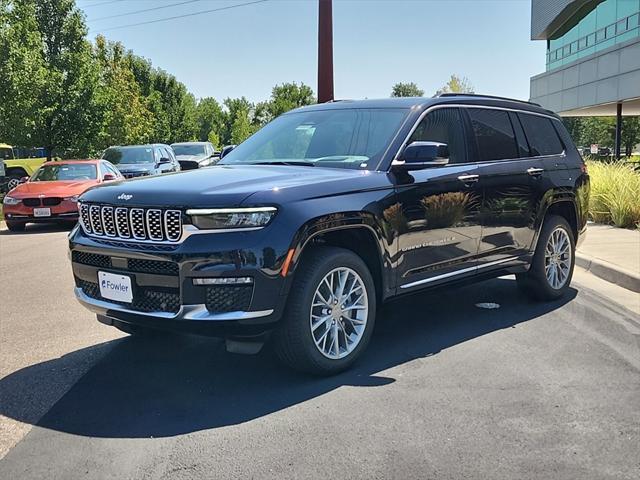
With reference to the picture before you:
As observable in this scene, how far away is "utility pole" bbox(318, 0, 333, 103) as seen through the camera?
99.0 ft

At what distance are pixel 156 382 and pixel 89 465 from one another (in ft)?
3.71

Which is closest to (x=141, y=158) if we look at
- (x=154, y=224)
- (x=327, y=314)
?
(x=154, y=224)

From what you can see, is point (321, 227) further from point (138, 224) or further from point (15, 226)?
point (15, 226)

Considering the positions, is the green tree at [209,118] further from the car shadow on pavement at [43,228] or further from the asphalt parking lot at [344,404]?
the asphalt parking lot at [344,404]

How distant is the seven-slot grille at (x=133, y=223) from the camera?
393 cm

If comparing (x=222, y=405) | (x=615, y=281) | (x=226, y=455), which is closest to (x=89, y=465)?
(x=226, y=455)

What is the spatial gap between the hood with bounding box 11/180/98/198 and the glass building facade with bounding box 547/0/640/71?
2553 cm

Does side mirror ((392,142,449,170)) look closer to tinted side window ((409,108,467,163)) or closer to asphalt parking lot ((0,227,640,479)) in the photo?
Answer: tinted side window ((409,108,467,163))

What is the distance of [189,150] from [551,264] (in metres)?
22.4

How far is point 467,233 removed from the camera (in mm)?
5328

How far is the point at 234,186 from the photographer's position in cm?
408

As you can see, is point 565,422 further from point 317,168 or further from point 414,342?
point 317,168

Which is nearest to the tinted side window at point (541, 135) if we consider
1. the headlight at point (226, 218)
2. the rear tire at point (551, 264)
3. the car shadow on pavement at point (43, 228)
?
the rear tire at point (551, 264)

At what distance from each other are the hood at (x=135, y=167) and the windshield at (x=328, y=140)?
13.0 meters
